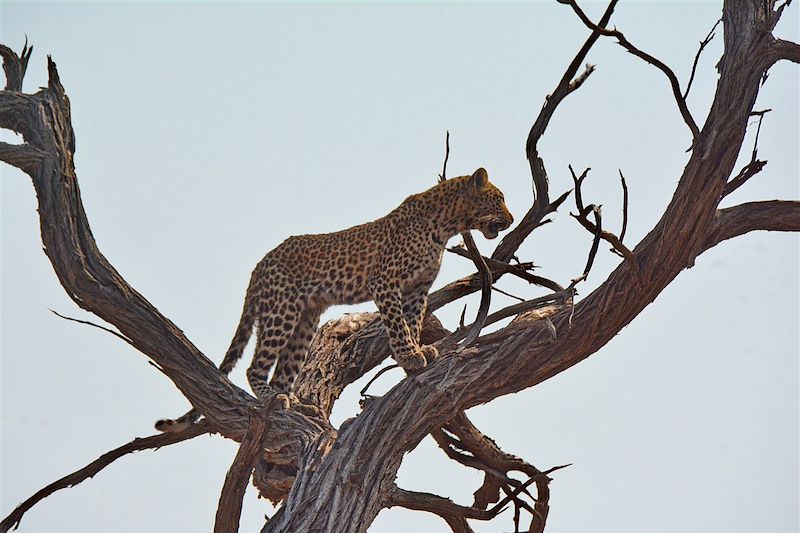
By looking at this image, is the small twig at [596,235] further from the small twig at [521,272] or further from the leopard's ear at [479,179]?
the leopard's ear at [479,179]

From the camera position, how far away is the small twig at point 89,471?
7766mm

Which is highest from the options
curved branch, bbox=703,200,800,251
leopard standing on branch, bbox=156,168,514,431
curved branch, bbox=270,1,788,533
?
leopard standing on branch, bbox=156,168,514,431

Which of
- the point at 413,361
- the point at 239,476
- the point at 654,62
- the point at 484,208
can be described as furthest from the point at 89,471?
the point at 654,62

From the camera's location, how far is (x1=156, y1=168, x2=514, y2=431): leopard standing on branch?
30.2ft

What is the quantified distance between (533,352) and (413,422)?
3.34 ft

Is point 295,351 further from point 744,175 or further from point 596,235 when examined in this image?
point 744,175

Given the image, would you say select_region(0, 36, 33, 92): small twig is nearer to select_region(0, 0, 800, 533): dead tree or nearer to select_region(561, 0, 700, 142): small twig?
select_region(0, 0, 800, 533): dead tree

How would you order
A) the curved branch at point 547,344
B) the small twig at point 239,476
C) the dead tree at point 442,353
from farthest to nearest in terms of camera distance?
the curved branch at point 547,344 → the dead tree at point 442,353 → the small twig at point 239,476

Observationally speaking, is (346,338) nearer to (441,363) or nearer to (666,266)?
(441,363)

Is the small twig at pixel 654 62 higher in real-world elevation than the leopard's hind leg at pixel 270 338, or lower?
higher

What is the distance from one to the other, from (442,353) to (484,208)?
165 cm

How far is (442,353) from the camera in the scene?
335 inches

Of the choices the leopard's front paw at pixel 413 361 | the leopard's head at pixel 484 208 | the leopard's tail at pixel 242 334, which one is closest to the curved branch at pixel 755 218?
the leopard's head at pixel 484 208

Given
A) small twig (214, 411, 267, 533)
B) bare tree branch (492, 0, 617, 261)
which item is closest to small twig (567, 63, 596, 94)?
bare tree branch (492, 0, 617, 261)
